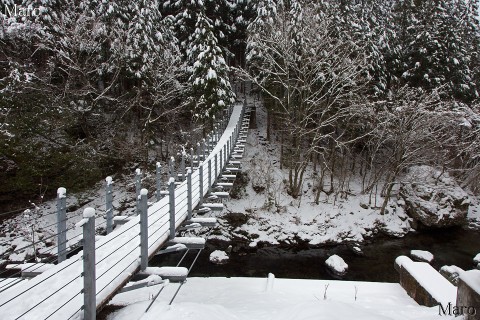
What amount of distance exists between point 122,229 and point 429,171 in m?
15.6

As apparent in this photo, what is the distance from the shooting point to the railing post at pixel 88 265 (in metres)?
2.68

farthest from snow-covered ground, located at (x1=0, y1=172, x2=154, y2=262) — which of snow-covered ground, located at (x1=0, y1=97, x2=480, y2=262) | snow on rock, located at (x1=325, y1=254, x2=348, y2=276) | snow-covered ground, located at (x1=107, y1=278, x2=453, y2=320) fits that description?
snow-covered ground, located at (x1=107, y1=278, x2=453, y2=320)

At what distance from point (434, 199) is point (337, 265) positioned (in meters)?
7.13

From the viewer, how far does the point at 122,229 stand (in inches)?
205

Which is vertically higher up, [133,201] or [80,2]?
[80,2]

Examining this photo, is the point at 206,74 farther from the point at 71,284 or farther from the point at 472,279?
the point at 472,279

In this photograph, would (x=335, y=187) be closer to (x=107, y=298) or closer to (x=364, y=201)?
(x=364, y=201)

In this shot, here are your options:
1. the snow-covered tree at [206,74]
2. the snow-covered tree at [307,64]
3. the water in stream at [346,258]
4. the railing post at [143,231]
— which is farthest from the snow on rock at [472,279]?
the snow-covered tree at [206,74]

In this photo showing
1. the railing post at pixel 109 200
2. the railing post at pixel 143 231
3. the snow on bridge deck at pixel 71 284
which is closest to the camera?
the snow on bridge deck at pixel 71 284

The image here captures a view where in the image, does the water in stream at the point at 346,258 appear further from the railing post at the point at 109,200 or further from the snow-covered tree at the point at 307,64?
the railing post at the point at 109,200

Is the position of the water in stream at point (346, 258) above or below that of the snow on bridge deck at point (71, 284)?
below

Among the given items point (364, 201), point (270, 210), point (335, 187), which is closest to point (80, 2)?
point (270, 210)

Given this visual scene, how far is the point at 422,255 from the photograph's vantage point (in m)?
12.3

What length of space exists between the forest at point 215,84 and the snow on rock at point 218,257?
582 centimetres
